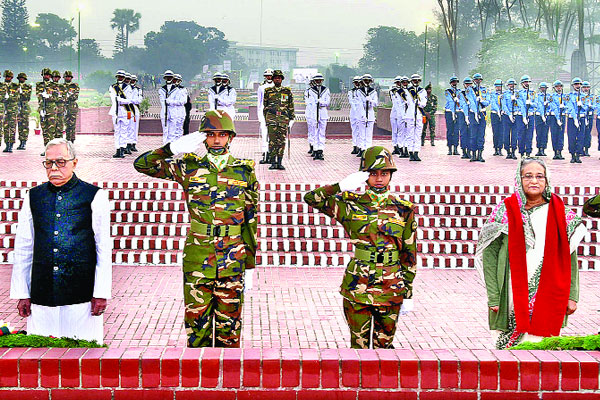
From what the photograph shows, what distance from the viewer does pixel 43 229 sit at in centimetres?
462

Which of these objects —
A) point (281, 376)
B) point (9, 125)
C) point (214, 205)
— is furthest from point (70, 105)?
point (281, 376)

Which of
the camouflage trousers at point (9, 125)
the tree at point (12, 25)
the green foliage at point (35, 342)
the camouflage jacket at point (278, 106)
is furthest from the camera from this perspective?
the tree at point (12, 25)

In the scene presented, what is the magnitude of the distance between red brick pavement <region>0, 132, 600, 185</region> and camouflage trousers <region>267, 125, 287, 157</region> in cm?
44

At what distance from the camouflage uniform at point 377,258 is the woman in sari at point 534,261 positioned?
586 millimetres

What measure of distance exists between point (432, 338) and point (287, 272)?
10.7 ft

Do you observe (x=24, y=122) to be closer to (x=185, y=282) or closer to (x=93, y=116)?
(x=93, y=116)

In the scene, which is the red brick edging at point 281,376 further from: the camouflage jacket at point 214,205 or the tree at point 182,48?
the tree at point 182,48

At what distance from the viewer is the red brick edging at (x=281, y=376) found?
3355mm

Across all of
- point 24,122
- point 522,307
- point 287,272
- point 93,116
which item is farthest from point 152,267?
point 93,116

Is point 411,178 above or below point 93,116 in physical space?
below

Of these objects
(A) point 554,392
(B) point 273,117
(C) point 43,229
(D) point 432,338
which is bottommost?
(D) point 432,338

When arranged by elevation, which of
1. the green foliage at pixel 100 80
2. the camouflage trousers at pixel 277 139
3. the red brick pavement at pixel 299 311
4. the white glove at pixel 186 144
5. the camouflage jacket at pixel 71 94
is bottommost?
the red brick pavement at pixel 299 311

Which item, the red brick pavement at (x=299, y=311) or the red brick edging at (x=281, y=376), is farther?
the red brick pavement at (x=299, y=311)

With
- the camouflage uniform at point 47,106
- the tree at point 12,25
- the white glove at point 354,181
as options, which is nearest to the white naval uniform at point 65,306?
the white glove at point 354,181
